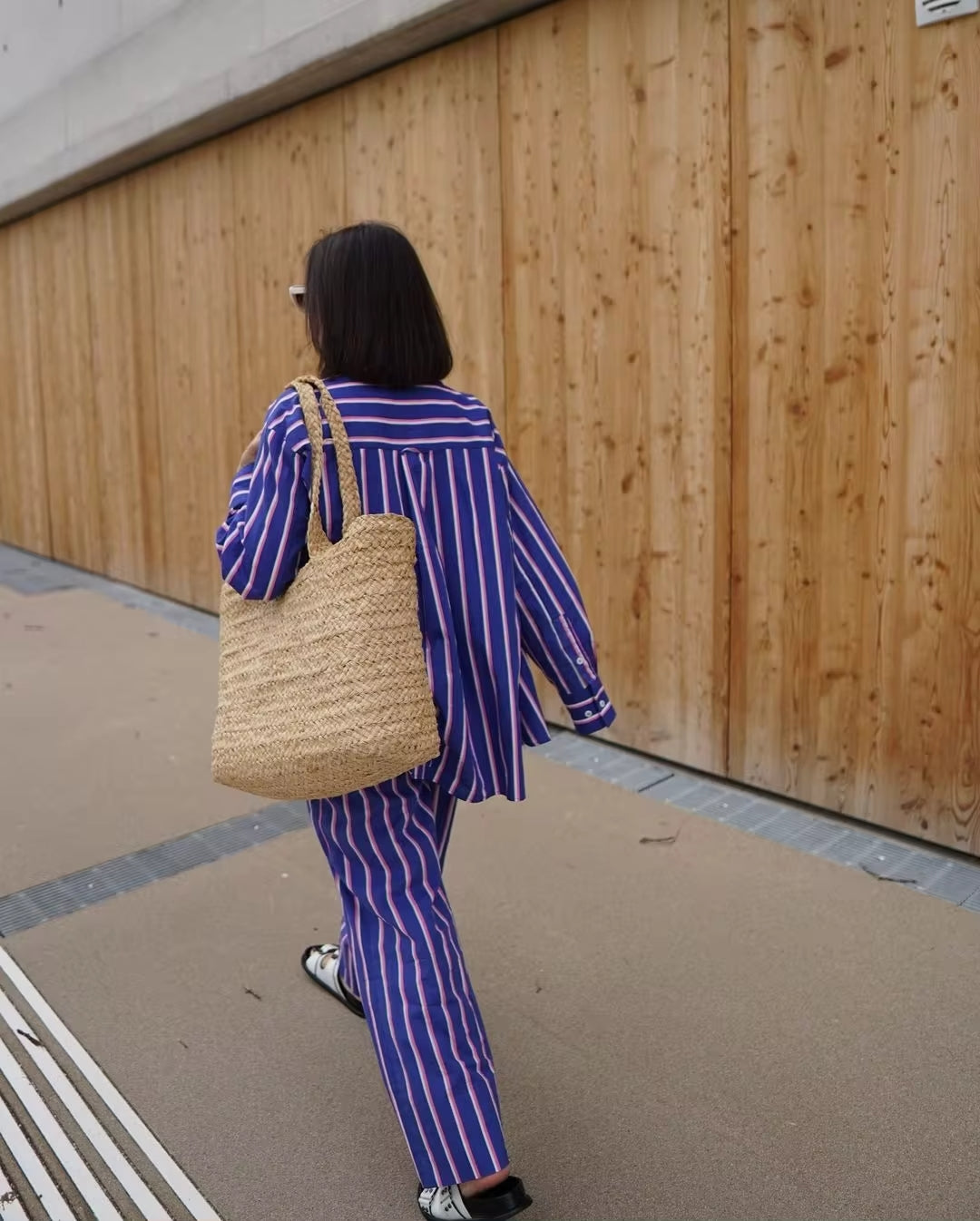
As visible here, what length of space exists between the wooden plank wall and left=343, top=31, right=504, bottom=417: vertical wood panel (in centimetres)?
1

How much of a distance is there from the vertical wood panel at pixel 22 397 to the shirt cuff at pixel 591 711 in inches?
316

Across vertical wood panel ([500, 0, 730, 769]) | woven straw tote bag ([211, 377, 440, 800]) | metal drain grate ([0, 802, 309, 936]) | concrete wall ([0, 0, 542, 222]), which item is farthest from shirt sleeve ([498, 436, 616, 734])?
concrete wall ([0, 0, 542, 222])

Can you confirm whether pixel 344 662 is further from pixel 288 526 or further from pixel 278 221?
pixel 278 221

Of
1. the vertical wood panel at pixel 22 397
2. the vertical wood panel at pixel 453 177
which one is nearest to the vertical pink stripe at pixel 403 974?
the vertical wood panel at pixel 453 177

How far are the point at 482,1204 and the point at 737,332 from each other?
9.16 feet

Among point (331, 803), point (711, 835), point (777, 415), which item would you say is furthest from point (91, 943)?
point (777, 415)

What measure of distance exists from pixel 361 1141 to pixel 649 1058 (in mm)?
630

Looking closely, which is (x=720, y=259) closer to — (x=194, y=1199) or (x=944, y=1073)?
(x=944, y=1073)

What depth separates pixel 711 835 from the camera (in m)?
3.73

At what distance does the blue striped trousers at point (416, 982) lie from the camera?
6.59ft

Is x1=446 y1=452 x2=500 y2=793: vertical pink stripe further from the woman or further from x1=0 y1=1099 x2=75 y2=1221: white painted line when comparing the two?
x1=0 y1=1099 x2=75 y2=1221: white painted line

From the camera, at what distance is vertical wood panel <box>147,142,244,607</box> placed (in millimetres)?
6680

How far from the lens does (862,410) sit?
3.58m

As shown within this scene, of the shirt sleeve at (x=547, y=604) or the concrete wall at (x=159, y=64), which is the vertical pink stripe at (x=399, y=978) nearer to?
the shirt sleeve at (x=547, y=604)
